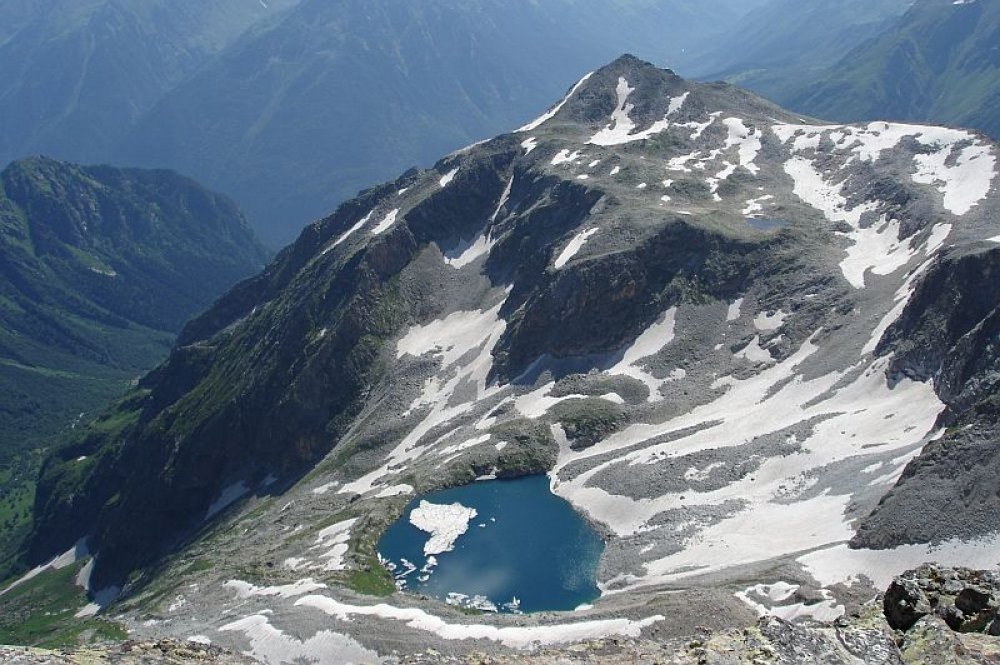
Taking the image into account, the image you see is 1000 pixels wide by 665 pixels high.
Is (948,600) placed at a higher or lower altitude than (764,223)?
higher

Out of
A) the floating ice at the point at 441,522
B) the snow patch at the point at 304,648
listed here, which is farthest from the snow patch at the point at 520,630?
the floating ice at the point at 441,522

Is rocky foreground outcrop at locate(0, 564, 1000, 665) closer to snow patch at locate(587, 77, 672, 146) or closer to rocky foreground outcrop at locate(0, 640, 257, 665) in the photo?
rocky foreground outcrop at locate(0, 640, 257, 665)

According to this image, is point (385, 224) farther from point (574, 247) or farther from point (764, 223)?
point (764, 223)

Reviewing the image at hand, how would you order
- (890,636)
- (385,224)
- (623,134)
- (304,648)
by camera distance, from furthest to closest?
(385,224) < (623,134) < (304,648) < (890,636)

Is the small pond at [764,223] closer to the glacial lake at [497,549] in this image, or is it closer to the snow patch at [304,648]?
the glacial lake at [497,549]

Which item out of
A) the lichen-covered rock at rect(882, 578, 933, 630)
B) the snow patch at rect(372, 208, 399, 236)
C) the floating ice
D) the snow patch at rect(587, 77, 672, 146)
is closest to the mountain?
the snow patch at rect(372, 208, 399, 236)

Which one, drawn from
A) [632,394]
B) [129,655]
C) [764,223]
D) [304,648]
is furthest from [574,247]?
[129,655]

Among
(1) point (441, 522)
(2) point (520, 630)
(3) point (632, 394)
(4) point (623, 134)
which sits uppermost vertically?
(4) point (623, 134)

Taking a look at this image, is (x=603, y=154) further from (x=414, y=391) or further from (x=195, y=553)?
(x=195, y=553)
